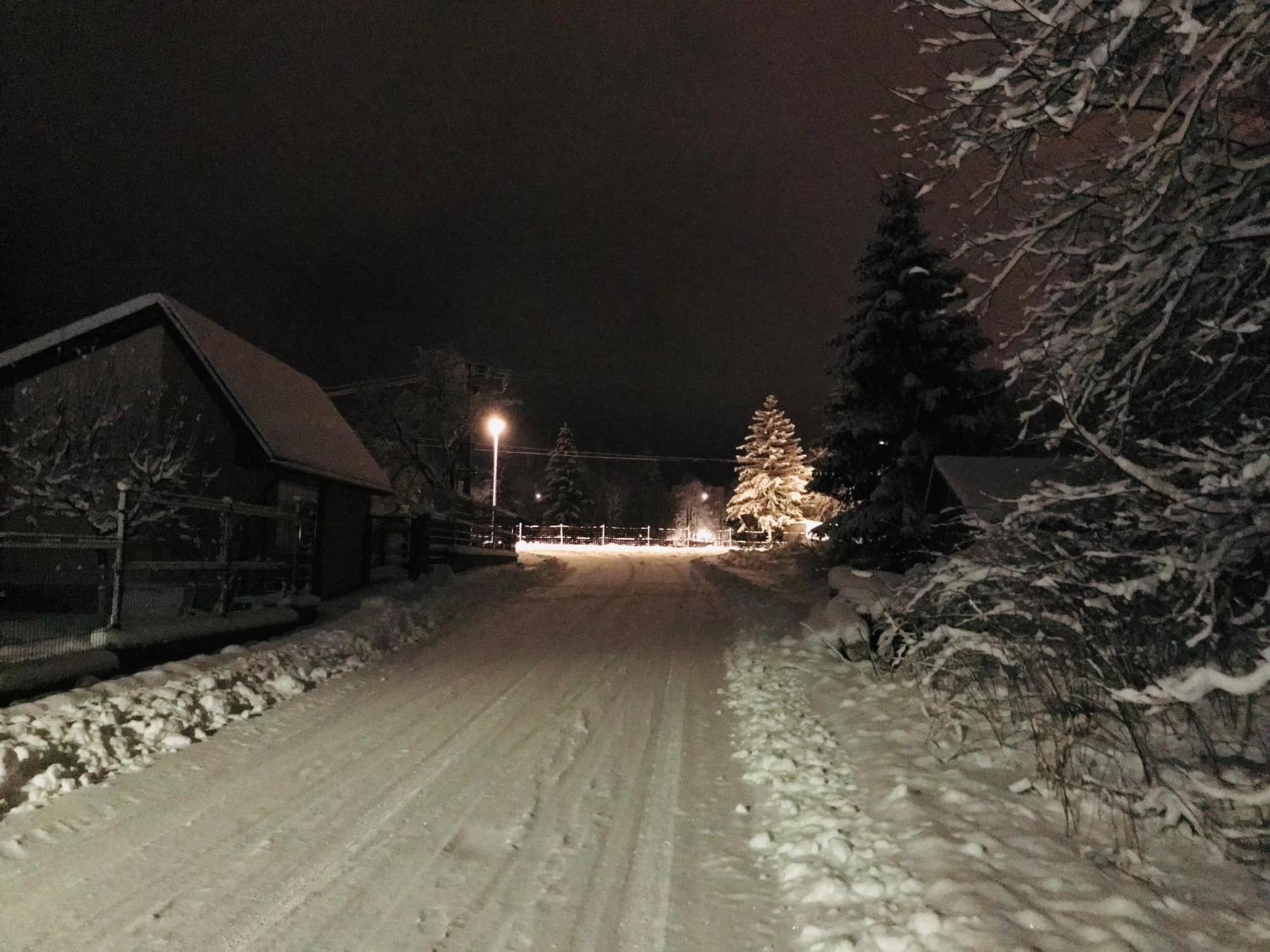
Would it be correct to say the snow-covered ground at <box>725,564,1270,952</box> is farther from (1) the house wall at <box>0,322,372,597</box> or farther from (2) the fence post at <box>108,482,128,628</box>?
(1) the house wall at <box>0,322,372,597</box>

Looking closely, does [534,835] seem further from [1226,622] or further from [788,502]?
[788,502]

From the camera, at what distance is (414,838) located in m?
5.04

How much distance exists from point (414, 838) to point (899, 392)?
1967cm

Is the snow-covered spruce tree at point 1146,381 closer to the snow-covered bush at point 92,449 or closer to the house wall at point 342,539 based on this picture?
the snow-covered bush at point 92,449

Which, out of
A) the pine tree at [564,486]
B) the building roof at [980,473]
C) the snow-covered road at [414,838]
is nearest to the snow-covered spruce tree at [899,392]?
the building roof at [980,473]

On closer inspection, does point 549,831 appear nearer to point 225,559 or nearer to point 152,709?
point 152,709

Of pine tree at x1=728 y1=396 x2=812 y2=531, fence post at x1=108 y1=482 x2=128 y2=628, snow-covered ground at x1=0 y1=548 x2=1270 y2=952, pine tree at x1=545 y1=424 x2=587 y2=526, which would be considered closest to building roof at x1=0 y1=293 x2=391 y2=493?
fence post at x1=108 y1=482 x2=128 y2=628

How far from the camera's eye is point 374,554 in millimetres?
24875

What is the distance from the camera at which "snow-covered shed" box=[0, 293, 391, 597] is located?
14.9 metres

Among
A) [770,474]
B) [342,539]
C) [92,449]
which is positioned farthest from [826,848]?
[770,474]

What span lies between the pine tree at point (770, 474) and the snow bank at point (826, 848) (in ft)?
145

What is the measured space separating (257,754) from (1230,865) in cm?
668

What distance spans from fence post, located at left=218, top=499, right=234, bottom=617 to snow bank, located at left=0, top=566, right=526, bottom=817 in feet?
2.55

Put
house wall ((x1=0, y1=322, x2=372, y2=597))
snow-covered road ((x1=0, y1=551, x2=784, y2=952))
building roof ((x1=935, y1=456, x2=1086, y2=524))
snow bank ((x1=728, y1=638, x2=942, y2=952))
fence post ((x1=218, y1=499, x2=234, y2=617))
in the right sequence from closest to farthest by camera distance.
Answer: snow bank ((x1=728, y1=638, x2=942, y2=952))
snow-covered road ((x1=0, y1=551, x2=784, y2=952))
fence post ((x1=218, y1=499, x2=234, y2=617))
house wall ((x1=0, y1=322, x2=372, y2=597))
building roof ((x1=935, y1=456, x2=1086, y2=524))
